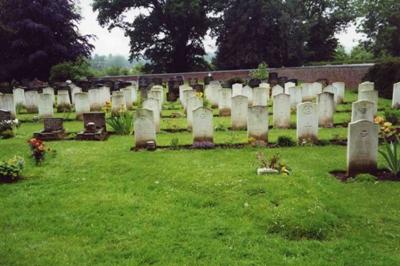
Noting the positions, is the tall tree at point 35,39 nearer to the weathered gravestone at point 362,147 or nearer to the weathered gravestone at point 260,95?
the weathered gravestone at point 260,95

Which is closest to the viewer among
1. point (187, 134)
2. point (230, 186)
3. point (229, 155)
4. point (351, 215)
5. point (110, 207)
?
point (351, 215)

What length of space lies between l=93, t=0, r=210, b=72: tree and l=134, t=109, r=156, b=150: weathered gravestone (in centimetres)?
3365

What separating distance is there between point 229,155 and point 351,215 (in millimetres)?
4602

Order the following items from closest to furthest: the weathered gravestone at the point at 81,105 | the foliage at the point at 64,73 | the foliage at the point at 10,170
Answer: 1. the foliage at the point at 10,170
2. the weathered gravestone at the point at 81,105
3. the foliage at the point at 64,73

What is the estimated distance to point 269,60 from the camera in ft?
143

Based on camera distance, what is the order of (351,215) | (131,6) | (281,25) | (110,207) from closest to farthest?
(351,215) < (110,207) < (281,25) < (131,6)

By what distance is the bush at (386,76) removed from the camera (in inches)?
914

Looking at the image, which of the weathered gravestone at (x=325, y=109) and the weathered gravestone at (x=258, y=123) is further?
the weathered gravestone at (x=325, y=109)

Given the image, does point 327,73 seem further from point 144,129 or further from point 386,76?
point 144,129

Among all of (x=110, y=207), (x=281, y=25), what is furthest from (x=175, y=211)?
(x=281, y=25)

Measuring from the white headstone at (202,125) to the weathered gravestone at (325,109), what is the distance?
439 cm

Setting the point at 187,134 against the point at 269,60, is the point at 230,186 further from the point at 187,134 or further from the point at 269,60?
the point at 269,60

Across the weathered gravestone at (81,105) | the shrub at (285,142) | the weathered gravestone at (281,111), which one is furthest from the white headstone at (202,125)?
the weathered gravestone at (81,105)

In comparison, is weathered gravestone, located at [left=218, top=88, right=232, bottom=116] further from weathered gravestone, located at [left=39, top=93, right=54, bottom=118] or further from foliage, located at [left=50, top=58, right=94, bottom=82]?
foliage, located at [left=50, top=58, right=94, bottom=82]
